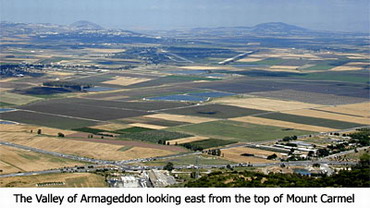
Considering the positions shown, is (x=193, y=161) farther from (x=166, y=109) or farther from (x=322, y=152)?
(x=166, y=109)

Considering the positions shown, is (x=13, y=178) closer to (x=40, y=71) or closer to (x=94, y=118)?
(x=94, y=118)

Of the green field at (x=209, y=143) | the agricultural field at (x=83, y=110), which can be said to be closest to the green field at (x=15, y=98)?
the agricultural field at (x=83, y=110)

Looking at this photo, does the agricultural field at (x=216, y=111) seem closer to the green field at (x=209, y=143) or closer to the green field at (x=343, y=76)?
the green field at (x=209, y=143)

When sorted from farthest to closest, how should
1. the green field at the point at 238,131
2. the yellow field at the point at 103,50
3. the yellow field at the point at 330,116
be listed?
the yellow field at the point at 103,50, the yellow field at the point at 330,116, the green field at the point at 238,131

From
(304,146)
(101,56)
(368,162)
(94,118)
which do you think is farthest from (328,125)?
(101,56)

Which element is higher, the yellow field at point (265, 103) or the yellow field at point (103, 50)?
the yellow field at point (265, 103)

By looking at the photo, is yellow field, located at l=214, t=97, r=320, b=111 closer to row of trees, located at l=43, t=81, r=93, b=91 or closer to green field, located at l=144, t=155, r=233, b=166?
row of trees, located at l=43, t=81, r=93, b=91
